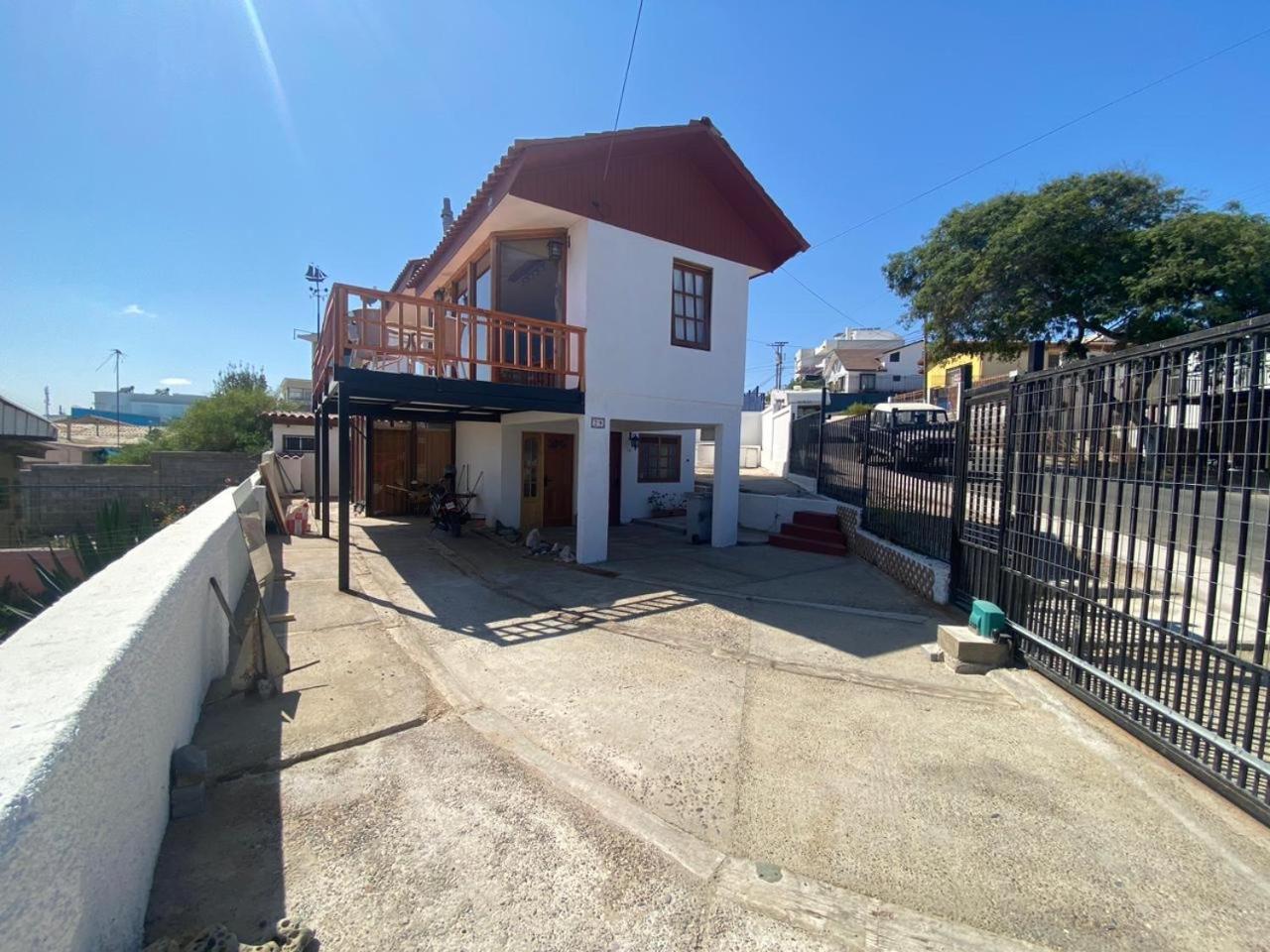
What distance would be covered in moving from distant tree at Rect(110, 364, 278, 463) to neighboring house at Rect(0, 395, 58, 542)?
11.2m

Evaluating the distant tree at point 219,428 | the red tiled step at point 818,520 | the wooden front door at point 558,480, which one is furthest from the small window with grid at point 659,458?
the distant tree at point 219,428

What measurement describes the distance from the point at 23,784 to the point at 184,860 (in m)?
1.60

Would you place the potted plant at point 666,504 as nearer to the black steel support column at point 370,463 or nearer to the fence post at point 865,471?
the fence post at point 865,471

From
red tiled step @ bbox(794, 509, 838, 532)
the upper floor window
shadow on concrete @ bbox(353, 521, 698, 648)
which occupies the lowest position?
shadow on concrete @ bbox(353, 521, 698, 648)

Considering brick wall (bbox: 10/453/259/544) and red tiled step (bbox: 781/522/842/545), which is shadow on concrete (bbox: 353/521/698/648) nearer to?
red tiled step (bbox: 781/522/842/545)

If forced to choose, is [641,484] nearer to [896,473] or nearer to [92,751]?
[896,473]

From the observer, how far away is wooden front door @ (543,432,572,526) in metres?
11.9

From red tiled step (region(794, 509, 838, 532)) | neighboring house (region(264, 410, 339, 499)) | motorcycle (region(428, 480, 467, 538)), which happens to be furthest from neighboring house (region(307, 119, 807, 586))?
neighboring house (region(264, 410, 339, 499))

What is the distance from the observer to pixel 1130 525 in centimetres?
375

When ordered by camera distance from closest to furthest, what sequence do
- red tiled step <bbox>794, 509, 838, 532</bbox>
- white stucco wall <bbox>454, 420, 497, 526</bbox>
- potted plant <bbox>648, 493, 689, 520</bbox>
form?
red tiled step <bbox>794, 509, 838, 532</bbox> < white stucco wall <bbox>454, 420, 497, 526</bbox> < potted plant <bbox>648, 493, 689, 520</bbox>

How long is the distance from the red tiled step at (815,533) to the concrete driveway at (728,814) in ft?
15.9

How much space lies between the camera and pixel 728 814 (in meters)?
2.93

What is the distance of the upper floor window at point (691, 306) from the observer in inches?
379

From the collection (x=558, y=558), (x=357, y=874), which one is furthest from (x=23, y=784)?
(x=558, y=558)
